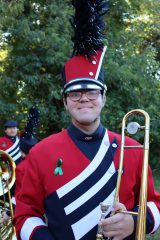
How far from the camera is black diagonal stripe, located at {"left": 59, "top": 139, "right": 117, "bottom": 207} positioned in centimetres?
214

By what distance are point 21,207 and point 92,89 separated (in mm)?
656

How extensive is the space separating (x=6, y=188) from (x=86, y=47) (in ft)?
6.54

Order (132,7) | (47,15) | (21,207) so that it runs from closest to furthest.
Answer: (21,207) → (47,15) → (132,7)

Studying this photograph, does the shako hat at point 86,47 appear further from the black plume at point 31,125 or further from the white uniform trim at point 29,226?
the black plume at point 31,125

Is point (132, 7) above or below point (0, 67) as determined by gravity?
above

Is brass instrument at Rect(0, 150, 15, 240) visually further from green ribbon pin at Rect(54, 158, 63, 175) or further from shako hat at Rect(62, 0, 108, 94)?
shako hat at Rect(62, 0, 108, 94)

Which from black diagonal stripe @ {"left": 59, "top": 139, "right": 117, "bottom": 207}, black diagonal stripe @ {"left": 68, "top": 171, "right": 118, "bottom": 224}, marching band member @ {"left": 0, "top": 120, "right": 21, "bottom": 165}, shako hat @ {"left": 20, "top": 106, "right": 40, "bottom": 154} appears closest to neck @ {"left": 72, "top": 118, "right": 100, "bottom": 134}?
black diagonal stripe @ {"left": 59, "top": 139, "right": 117, "bottom": 207}

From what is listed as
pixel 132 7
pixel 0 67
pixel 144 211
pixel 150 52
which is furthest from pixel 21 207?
pixel 132 7

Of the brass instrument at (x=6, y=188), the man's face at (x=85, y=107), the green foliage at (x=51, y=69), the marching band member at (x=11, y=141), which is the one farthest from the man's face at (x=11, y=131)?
the man's face at (x=85, y=107)

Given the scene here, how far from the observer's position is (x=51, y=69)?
32.8 feet

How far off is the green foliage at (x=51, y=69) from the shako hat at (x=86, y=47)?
6.78 m

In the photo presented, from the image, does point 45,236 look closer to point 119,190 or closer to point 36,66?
point 119,190

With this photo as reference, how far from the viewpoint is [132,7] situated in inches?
512

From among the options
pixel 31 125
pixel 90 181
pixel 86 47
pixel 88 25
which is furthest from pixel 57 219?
pixel 31 125
